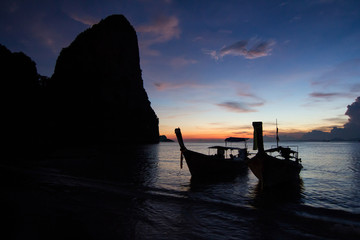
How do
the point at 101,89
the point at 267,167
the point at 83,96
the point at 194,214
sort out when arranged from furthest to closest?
the point at 101,89 < the point at 83,96 < the point at 267,167 < the point at 194,214

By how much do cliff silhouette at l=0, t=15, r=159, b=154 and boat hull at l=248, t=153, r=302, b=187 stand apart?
161 feet

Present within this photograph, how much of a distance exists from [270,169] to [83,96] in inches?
3500

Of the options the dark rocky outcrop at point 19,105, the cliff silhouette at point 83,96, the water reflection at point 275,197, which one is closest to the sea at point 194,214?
the water reflection at point 275,197

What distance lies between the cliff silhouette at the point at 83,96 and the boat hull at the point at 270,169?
49.2m

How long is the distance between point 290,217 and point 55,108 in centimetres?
8164

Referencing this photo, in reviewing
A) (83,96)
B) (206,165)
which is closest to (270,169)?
(206,165)

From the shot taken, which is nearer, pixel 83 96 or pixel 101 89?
pixel 83 96

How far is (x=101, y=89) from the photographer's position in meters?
94.1

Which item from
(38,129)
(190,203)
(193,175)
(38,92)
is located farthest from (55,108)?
(190,203)

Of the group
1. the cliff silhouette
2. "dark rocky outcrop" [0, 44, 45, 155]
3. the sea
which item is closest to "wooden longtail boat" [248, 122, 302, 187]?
the sea

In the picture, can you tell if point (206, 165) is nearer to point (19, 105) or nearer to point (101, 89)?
point (19, 105)

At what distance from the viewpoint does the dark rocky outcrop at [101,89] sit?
80.2 meters

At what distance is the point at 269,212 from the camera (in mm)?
9586

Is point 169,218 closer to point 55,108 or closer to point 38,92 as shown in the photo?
point 38,92
